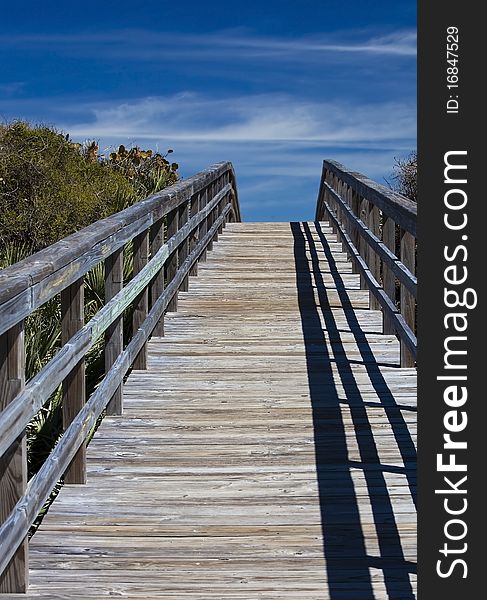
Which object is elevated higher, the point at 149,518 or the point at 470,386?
the point at 470,386

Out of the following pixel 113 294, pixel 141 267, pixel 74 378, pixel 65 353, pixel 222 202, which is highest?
pixel 222 202

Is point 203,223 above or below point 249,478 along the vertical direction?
above

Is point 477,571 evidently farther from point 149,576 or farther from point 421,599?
point 149,576

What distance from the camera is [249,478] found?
16.4ft

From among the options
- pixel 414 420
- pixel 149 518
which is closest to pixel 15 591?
pixel 149 518

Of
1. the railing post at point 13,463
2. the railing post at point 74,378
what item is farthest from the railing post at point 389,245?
the railing post at point 13,463

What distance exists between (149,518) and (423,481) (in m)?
1.51

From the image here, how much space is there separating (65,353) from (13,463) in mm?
763

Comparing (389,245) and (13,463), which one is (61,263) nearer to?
(13,463)

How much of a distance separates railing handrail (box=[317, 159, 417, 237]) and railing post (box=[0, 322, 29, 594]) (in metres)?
2.85

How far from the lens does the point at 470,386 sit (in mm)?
3479

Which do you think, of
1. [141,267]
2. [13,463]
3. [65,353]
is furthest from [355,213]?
[13,463]

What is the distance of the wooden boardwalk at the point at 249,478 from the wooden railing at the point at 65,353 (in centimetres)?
26

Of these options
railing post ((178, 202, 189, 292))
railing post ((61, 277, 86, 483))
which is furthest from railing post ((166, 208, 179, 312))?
railing post ((61, 277, 86, 483))
